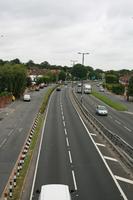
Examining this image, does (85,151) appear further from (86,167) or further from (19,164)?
(19,164)

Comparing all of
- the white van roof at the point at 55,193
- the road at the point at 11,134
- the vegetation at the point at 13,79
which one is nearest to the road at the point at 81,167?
the road at the point at 11,134

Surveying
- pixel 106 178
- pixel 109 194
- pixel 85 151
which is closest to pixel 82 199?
pixel 109 194

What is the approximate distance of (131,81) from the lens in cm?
10194

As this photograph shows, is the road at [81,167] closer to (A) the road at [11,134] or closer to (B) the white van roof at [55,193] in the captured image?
(A) the road at [11,134]

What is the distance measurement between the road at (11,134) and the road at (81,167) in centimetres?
187

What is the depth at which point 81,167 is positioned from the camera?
27703 mm

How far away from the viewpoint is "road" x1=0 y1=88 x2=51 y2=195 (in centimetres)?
2827

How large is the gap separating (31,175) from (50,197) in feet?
35.2

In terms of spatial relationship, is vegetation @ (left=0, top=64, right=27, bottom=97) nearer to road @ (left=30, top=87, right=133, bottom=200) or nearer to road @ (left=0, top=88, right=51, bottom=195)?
road @ (left=0, top=88, right=51, bottom=195)

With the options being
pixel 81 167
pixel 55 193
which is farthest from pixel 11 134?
pixel 55 193

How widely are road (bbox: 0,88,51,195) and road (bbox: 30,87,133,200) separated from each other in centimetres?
187

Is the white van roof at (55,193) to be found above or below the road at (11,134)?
above

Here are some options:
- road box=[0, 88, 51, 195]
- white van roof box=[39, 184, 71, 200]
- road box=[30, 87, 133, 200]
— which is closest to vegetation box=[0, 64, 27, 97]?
road box=[0, 88, 51, 195]

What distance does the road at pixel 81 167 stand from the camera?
72.4 ft
